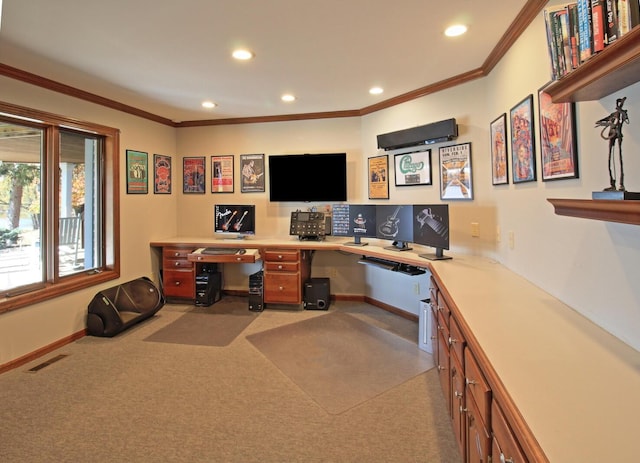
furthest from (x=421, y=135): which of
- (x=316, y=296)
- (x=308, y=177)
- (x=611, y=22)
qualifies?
(x=611, y=22)

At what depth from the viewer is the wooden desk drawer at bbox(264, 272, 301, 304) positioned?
4.18m

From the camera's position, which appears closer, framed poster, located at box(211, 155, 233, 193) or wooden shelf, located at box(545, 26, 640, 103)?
wooden shelf, located at box(545, 26, 640, 103)

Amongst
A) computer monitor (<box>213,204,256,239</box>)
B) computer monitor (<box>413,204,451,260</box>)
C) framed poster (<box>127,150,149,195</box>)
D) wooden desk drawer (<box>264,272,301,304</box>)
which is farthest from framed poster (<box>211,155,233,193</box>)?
computer monitor (<box>413,204,451,260</box>)

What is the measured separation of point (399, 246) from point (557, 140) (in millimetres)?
2090

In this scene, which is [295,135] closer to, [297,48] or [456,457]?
[297,48]

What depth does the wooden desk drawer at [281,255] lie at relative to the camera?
416 cm

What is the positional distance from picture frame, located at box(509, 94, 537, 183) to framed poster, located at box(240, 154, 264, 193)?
3210 millimetres

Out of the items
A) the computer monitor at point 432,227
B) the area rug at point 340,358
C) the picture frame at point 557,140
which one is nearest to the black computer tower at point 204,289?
the area rug at point 340,358

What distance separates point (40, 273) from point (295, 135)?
3243mm

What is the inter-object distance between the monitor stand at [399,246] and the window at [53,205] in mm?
3181

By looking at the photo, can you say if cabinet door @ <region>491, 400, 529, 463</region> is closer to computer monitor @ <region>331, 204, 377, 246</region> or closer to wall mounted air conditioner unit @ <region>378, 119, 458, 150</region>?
wall mounted air conditioner unit @ <region>378, 119, 458, 150</region>

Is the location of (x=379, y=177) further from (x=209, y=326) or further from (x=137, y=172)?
(x=137, y=172)

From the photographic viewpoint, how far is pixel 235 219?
4.64 metres

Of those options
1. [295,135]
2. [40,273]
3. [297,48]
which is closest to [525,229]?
[297,48]
